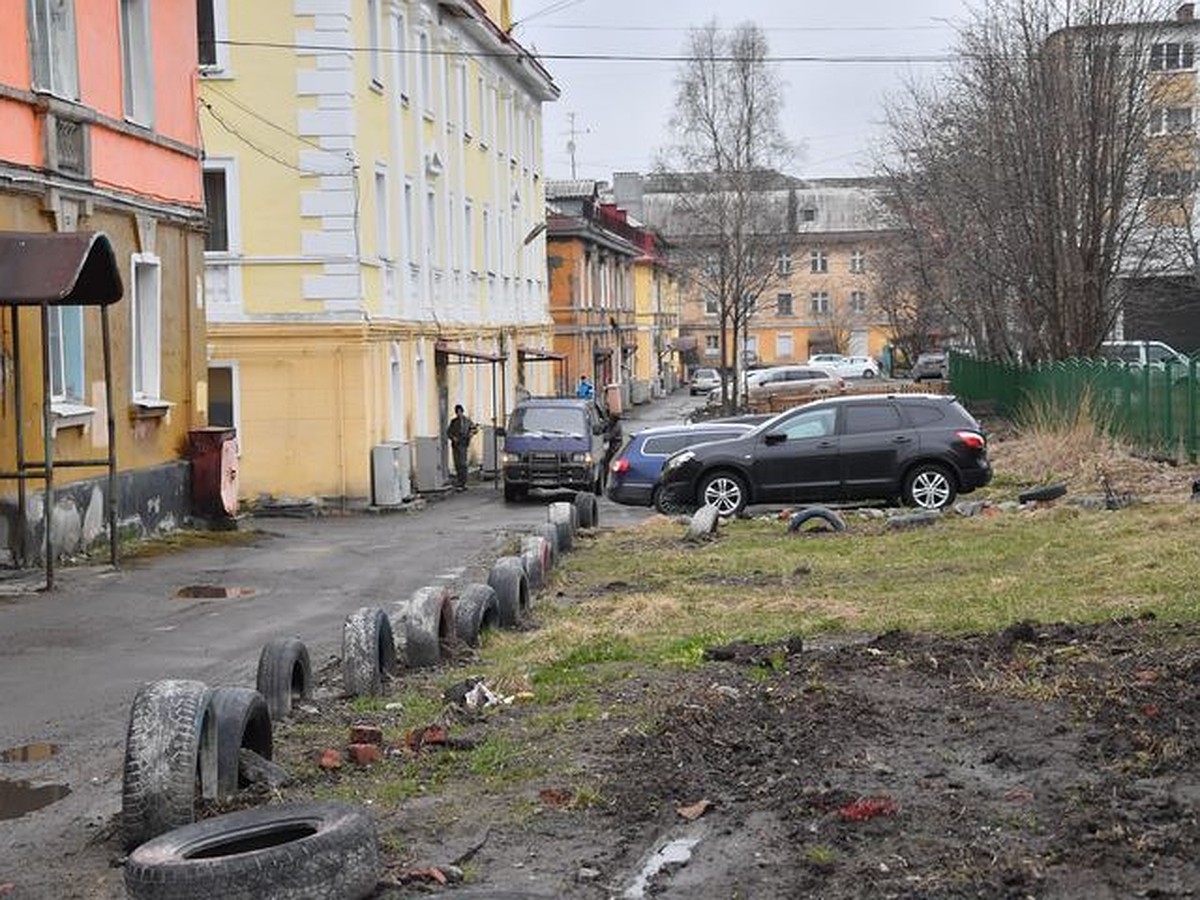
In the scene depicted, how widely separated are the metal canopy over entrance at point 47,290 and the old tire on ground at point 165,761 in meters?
8.48

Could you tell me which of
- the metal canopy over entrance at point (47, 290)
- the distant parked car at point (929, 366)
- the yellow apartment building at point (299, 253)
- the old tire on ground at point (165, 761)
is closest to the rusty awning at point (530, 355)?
the yellow apartment building at point (299, 253)

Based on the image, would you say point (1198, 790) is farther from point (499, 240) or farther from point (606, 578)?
point (499, 240)

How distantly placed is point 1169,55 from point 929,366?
3794 cm

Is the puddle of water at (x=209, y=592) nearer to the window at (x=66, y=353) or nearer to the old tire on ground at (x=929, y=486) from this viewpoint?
the window at (x=66, y=353)

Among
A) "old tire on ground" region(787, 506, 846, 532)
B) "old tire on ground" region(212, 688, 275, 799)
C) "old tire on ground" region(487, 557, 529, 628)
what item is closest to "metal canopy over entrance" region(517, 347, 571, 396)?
"old tire on ground" region(787, 506, 846, 532)

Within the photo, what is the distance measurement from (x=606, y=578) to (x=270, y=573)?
12.3 feet

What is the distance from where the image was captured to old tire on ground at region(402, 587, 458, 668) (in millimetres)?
11188

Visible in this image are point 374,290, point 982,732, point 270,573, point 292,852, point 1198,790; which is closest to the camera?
point 292,852

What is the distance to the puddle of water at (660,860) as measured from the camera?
19.5 feet

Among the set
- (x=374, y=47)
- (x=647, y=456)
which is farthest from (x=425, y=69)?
(x=647, y=456)

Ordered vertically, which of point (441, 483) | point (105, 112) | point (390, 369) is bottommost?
point (441, 483)

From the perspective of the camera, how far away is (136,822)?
6797 mm

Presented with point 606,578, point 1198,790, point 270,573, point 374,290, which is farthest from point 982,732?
point 374,290

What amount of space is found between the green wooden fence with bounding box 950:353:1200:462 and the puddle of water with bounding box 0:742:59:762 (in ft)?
66.6
